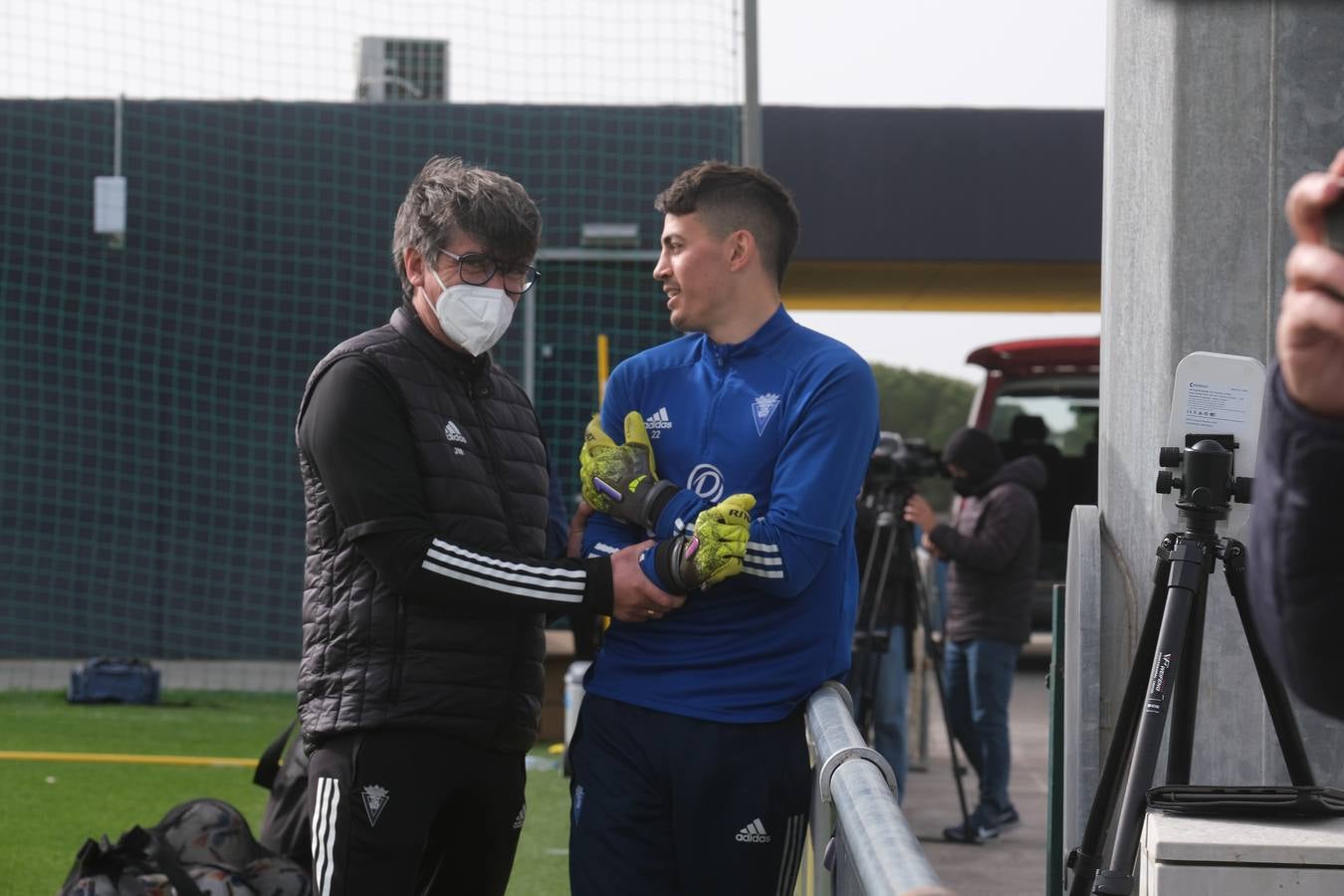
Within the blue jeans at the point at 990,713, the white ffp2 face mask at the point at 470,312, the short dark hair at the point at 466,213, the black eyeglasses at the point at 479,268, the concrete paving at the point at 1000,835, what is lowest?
the concrete paving at the point at 1000,835

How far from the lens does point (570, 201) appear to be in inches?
472

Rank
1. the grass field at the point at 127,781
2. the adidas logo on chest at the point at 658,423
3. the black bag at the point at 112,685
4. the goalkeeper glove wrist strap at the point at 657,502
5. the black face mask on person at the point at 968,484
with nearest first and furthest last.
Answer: the goalkeeper glove wrist strap at the point at 657,502, the adidas logo on chest at the point at 658,423, the grass field at the point at 127,781, the black face mask on person at the point at 968,484, the black bag at the point at 112,685

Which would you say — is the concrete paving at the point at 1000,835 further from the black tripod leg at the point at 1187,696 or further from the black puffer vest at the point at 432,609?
the black puffer vest at the point at 432,609

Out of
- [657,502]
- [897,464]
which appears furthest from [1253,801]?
[897,464]

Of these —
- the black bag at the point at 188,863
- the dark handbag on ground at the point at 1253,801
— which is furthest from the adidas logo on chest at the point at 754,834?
the black bag at the point at 188,863

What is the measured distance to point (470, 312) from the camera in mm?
2943

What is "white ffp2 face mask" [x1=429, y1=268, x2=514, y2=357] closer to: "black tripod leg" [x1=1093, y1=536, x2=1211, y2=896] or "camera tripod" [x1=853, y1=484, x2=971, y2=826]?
"black tripod leg" [x1=1093, y1=536, x2=1211, y2=896]

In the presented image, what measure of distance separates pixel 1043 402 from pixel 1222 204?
9646mm

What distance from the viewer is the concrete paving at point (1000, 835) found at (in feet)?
20.0

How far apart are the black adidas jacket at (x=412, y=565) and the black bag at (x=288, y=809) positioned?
3.73ft

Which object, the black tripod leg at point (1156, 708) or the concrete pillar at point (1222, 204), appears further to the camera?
the concrete pillar at point (1222, 204)

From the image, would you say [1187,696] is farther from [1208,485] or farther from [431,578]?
[431,578]

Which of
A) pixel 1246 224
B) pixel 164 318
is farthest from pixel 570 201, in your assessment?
pixel 1246 224

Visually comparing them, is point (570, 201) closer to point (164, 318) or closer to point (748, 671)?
point (164, 318)
